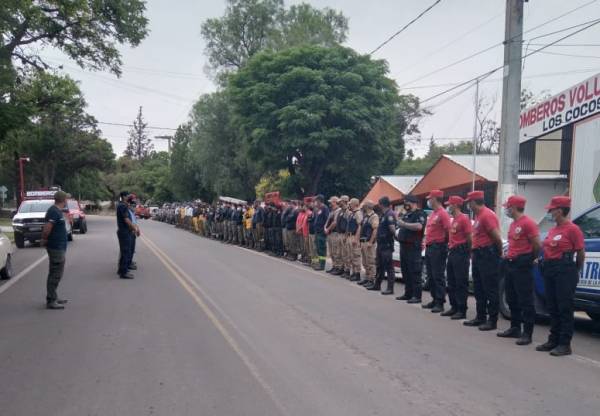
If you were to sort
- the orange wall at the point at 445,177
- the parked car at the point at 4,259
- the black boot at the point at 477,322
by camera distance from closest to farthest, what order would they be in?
the black boot at the point at 477,322, the parked car at the point at 4,259, the orange wall at the point at 445,177

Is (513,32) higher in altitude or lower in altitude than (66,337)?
higher

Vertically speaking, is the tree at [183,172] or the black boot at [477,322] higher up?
the tree at [183,172]

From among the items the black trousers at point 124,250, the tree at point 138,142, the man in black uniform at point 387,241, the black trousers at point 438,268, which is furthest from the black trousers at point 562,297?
the tree at point 138,142

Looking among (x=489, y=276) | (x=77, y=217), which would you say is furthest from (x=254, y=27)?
(x=489, y=276)

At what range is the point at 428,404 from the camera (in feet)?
17.1

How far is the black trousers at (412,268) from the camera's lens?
1070 cm

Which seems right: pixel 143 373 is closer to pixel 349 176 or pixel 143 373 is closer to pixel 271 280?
pixel 271 280

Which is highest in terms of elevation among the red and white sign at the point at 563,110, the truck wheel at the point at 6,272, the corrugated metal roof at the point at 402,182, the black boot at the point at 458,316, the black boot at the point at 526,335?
the red and white sign at the point at 563,110

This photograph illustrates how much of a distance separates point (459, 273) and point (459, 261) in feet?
0.61

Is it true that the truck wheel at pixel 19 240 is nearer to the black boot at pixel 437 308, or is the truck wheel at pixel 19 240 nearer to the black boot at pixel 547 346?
the black boot at pixel 437 308

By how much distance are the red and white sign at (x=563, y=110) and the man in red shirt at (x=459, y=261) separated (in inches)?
294

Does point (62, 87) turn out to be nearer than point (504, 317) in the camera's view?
No

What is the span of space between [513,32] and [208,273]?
919 cm

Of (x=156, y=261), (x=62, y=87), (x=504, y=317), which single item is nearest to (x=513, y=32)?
(x=504, y=317)
